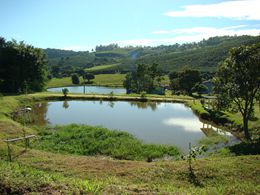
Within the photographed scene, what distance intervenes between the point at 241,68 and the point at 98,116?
23359 millimetres

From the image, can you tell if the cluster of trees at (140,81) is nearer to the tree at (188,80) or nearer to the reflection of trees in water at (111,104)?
the tree at (188,80)

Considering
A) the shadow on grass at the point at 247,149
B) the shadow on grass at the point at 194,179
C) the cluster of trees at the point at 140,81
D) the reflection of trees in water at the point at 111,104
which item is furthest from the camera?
the cluster of trees at the point at 140,81

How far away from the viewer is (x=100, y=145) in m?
30.2

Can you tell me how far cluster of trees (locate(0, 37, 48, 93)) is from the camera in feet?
231

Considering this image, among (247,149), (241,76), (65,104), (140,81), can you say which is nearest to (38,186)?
(247,149)

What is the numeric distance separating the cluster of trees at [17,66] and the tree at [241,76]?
47.8 meters

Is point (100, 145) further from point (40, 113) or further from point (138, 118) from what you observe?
point (40, 113)

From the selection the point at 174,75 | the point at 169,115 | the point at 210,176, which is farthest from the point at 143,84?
the point at 210,176

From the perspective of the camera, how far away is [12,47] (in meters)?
71.2

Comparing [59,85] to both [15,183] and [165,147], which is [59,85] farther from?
[15,183]

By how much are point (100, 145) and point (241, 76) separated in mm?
15072

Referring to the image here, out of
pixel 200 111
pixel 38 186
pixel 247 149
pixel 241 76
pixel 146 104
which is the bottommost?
pixel 146 104

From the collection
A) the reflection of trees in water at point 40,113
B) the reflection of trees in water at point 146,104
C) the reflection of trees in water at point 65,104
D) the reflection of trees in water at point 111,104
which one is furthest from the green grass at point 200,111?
the reflection of trees in water at point 40,113

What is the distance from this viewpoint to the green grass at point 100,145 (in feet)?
93.2
